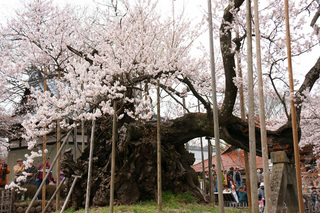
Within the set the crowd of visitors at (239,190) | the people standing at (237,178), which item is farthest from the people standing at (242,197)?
the people standing at (237,178)

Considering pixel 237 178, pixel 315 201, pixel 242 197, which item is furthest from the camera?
pixel 237 178

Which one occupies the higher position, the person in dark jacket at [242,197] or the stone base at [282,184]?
the stone base at [282,184]

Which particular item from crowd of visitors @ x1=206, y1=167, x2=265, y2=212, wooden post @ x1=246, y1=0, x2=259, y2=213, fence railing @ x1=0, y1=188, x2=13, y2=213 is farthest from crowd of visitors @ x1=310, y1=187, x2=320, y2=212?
fence railing @ x1=0, y1=188, x2=13, y2=213

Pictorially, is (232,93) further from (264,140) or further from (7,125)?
(7,125)

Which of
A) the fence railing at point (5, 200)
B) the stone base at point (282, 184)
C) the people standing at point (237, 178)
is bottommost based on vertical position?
the fence railing at point (5, 200)

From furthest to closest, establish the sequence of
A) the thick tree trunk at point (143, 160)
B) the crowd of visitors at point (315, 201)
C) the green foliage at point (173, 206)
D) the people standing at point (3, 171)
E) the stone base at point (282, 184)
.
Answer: the people standing at point (3, 171)
the crowd of visitors at point (315, 201)
the thick tree trunk at point (143, 160)
the green foliage at point (173, 206)
the stone base at point (282, 184)

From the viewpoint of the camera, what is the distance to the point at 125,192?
8.12m

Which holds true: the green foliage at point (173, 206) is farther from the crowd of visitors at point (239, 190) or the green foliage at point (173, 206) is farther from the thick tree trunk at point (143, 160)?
the crowd of visitors at point (239, 190)

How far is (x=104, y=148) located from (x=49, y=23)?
16.1ft

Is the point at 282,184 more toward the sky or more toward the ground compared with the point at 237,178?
more toward the sky

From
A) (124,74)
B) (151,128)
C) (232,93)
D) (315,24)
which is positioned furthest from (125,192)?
(315,24)

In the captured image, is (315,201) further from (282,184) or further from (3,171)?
(3,171)

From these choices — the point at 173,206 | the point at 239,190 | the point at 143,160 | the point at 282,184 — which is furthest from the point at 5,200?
the point at 282,184

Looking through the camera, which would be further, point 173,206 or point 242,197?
point 242,197
